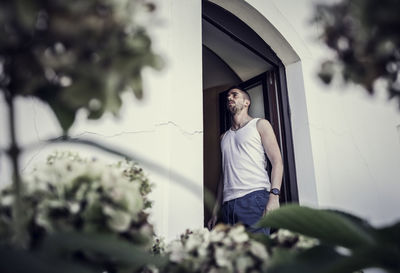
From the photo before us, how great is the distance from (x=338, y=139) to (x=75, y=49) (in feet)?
9.84

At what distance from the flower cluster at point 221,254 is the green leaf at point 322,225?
49mm

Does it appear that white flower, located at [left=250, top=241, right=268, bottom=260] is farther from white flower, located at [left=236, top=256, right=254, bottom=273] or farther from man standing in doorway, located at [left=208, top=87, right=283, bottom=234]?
man standing in doorway, located at [left=208, top=87, right=283, bottom=234]

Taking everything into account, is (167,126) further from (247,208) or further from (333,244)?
(333,244)

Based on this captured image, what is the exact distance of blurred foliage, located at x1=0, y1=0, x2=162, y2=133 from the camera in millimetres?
355

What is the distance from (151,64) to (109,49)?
0.17 feet

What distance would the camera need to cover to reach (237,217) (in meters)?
2.19

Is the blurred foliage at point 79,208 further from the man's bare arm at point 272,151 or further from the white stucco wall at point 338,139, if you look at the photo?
the white stucco wall at point 338,139

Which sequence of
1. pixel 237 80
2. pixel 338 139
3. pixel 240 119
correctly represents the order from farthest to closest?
pixel 237 80
pixel 338 139
pixel 240 119

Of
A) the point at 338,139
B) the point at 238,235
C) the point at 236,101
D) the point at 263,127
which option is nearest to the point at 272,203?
the point at 263,127

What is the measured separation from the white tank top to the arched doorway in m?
0.55

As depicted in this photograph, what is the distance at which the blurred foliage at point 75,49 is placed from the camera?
35cm

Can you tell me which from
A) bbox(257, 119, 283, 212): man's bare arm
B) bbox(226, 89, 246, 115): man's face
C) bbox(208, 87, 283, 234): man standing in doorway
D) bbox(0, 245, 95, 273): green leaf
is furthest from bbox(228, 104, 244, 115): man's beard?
bbox(0, 245, 95, 273): green leaf

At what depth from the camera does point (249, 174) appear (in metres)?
2.31

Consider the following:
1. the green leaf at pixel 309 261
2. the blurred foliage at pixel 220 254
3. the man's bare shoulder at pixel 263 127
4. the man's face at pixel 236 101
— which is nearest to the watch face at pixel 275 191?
the man's bare shoulder at pixel 263 127
